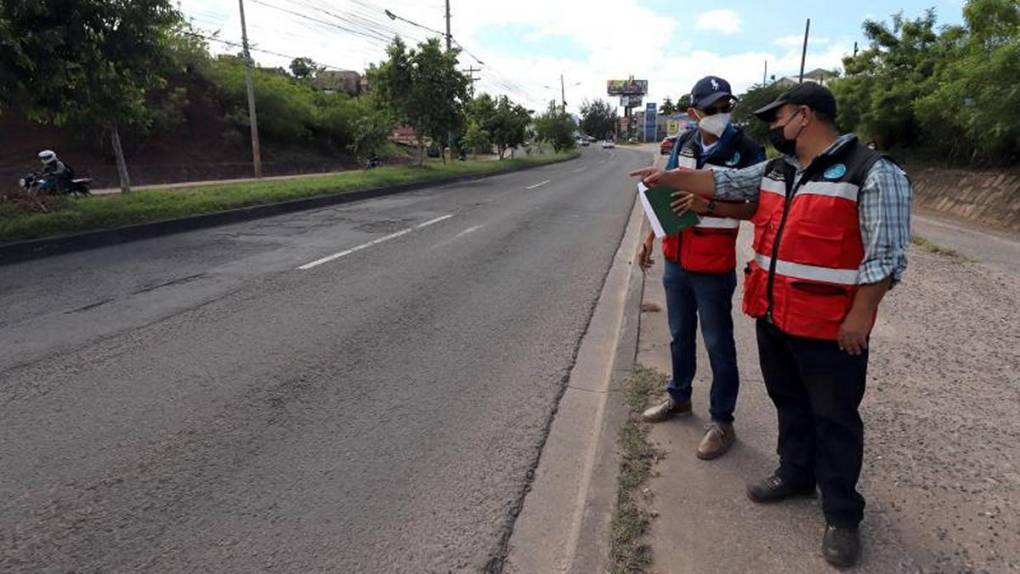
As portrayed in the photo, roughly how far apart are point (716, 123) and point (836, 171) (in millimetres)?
937

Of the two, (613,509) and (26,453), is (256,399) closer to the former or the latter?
(26,453)

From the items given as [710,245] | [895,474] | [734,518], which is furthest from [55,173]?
[895,474]

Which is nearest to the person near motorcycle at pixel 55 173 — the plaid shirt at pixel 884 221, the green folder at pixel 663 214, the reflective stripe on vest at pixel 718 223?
the green folder at pixel 663 214

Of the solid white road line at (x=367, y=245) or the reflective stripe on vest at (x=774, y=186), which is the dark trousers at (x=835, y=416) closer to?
the reflective stripe on vest at (x=774, y=186)

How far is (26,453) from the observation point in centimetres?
322

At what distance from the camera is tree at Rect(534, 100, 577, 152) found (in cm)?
6244

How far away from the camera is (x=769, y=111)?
2512 mm

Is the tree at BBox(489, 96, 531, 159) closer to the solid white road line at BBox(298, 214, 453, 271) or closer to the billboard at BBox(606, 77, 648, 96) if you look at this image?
the solid white road line at BBox(298, 214, 453, 271)

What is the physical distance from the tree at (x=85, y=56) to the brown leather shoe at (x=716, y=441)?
407 inches

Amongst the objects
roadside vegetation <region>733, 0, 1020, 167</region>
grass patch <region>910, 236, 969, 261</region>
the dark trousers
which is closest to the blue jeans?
the dark trousers

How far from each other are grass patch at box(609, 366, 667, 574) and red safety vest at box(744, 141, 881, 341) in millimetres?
990

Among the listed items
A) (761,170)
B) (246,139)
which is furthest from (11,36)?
(246,139)

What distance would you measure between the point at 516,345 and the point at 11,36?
8.82 meters

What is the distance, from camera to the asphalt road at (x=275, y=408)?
260 centimetres
